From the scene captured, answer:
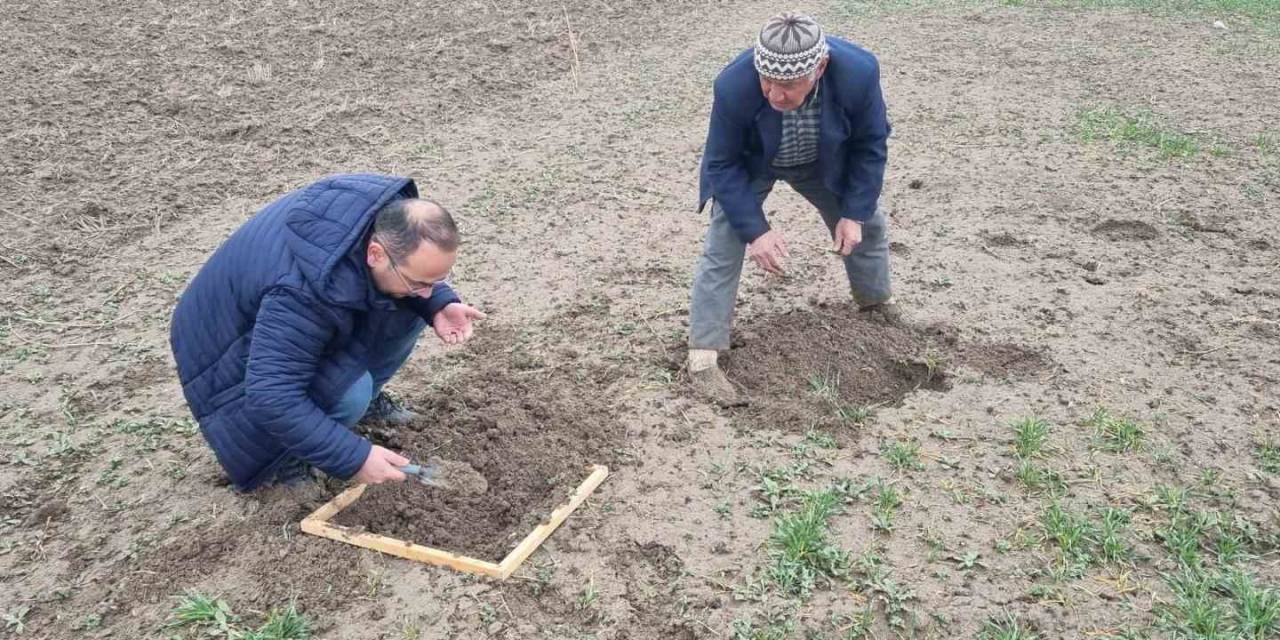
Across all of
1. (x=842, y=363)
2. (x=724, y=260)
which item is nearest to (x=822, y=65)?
(x=724, y=260)

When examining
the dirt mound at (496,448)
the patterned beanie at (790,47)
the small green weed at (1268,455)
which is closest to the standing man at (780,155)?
the patterned beanie at (790,47)

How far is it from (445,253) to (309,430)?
70 cm

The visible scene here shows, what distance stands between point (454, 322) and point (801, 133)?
1.58 meters

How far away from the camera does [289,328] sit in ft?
10.3

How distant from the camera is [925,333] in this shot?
496cm

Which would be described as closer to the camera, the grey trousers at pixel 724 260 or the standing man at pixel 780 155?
the standing man at pixel 780 155

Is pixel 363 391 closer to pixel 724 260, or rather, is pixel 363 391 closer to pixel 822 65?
pixel 724 260

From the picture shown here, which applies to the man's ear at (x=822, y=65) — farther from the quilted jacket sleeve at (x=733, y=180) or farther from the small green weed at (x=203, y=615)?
the small green weed at (x=203, y=615)

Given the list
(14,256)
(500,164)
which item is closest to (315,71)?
(500,164)

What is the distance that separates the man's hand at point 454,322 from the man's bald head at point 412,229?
1.99 feet

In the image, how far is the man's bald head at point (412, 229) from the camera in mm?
3113

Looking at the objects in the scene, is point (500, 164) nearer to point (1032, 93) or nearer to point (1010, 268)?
point (1010, 268)

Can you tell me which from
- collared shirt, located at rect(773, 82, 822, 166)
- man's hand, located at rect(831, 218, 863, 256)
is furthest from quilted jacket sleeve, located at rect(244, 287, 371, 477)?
man's hand, located at rect(831, 218, 863, 256)

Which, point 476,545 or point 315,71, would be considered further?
point 315,71
